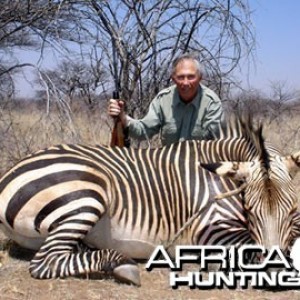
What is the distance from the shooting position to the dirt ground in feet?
9.52

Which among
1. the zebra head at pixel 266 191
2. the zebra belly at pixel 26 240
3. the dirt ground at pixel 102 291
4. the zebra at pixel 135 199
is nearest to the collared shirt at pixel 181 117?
the zebra at pixel 135 199

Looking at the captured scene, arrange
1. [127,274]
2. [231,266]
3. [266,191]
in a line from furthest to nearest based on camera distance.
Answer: [231,266] < [127,274] < [266,191]

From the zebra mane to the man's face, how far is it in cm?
51

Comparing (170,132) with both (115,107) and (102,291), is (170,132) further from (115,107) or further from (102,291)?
(102,291)

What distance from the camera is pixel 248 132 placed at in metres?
3.39

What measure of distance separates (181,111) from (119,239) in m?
1.33

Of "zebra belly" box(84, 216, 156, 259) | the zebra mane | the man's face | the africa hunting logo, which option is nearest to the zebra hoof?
the africa hunting logo

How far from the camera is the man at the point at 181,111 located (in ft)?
13.9

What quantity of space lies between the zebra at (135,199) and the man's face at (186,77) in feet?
2.00

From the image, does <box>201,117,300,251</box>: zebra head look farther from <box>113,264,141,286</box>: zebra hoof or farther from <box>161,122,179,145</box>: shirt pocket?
<box>161,122,179,145</box>: shirt pocket

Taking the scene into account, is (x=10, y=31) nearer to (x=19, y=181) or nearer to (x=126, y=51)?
(x=126, y=51)

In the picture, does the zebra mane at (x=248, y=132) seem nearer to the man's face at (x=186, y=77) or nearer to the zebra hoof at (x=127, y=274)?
the man's face at (x=186, y=77)

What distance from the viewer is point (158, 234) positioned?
341 cm

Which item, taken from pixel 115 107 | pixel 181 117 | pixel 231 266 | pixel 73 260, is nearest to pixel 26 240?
pixel 73 260
